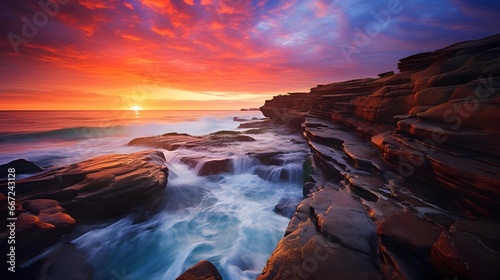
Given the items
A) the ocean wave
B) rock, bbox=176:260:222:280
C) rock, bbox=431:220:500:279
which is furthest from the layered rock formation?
the ocean wave

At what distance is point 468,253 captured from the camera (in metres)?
3.02

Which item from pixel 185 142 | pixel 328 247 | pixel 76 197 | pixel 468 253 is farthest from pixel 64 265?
pixel 185 142

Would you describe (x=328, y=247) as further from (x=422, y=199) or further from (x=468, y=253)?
(x=422, y=199)

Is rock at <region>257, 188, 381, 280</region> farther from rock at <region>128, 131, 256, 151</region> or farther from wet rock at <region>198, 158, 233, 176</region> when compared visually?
rock at <region>128, 131, 256, 151</region>

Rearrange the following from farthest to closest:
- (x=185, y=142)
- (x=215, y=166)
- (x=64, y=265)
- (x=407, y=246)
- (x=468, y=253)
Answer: (x=185, y=142) → (x=215, y=166) → (x=64, y=265) → (x=407, y=246) → (x=468, y=253)

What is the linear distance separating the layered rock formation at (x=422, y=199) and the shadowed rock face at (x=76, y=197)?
6795mm

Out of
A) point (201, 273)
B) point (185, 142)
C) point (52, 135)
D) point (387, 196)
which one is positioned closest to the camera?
point (201, 273)

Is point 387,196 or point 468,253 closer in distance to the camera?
point 468,253

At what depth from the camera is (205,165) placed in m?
13.7

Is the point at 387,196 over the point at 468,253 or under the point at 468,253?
under

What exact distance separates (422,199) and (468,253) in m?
2.72

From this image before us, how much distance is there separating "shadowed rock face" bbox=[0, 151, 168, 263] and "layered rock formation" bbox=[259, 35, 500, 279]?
6.80 m

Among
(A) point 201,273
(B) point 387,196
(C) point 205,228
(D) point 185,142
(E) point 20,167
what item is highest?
(E) point 20,167

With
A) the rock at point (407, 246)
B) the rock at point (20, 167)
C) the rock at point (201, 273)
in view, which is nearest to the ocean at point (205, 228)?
the rock at point (201, 273)
